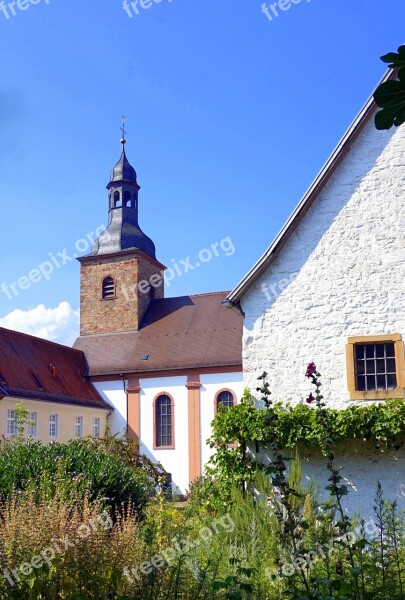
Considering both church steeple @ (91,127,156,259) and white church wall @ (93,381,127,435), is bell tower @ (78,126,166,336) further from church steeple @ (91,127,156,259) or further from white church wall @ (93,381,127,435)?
white church wall @ (93,381,127,435)

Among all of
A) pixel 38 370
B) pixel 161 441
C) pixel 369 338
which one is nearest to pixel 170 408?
pixel 161 441

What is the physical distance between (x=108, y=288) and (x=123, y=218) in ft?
14.9

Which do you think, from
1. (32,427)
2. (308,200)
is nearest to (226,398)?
(32,427)

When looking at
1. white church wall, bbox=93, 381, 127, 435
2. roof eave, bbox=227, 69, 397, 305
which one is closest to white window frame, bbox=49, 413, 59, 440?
white church wall, bbox=93, 381, 127, 435

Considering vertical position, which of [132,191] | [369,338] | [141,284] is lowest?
[369,338]

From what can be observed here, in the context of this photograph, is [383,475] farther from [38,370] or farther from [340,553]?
[38,370]

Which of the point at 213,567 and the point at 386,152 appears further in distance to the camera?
the point at 386,152

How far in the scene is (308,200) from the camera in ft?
39.7

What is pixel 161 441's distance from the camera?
3152cm

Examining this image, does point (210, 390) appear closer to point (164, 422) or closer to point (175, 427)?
point (175, 427)

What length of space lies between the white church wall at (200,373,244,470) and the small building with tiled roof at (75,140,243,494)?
0.15 feet

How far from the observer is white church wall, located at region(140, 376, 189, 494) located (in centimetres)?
3062

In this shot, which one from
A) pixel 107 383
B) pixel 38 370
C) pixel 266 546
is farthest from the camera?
A: pixel 107 383

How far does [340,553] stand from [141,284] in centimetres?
3201
